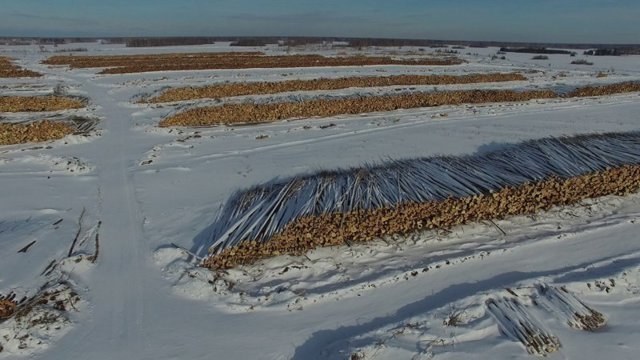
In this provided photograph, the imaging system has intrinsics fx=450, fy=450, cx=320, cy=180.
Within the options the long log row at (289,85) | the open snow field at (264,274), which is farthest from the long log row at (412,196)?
the long log row at (289,85)

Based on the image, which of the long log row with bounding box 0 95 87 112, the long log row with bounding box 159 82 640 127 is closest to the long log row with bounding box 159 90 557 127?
the long log row with bounding box 159 82 640 127

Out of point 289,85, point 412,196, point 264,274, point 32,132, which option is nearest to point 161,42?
point 289,85

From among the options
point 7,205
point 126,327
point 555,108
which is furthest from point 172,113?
point 555,108

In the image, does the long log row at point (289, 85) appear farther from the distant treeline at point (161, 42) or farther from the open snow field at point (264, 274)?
the distant treeline at point (161, 42)

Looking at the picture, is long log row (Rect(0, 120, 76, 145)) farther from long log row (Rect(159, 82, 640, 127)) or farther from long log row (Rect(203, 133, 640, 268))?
long log row (Rect(203, 133, 640, 268))

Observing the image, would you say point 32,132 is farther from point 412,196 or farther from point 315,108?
point 412,196

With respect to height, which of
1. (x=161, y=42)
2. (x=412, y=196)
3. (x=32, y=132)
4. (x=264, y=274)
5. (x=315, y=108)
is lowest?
(x=264, y=274)

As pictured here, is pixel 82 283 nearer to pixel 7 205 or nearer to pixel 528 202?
pixel 7 205

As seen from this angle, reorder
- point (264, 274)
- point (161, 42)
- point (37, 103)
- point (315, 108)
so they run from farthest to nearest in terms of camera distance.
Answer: point (161, 42), point (37, 103), point (315, 108), point (264, 274)
